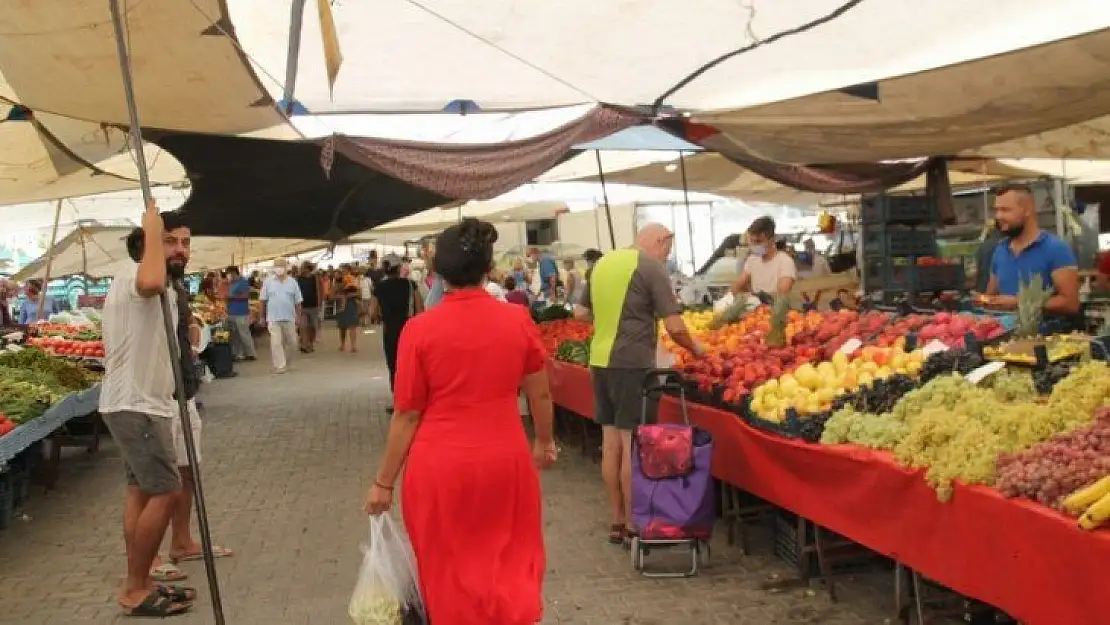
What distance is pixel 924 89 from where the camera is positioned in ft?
22.8

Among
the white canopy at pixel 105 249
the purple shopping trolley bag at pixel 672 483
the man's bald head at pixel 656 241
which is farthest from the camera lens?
the white canopy at pixel 105 249

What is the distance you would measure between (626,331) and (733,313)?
120 inches

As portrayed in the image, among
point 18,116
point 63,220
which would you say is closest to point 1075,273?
point 18,116

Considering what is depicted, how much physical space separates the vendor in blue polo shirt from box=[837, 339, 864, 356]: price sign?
0.89 metres

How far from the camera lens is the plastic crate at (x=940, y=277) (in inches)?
523

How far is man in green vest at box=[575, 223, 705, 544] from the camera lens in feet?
20.2

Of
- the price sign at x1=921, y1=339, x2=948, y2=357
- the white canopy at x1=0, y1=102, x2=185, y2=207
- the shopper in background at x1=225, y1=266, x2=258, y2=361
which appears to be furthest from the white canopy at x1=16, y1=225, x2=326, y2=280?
the price sign at x1=921, y1=339, x2=948, y2=357

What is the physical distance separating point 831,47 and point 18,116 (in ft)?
19.2

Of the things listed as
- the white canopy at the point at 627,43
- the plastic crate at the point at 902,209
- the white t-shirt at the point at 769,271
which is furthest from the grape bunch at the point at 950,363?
the plastic crate at the point at 902,209

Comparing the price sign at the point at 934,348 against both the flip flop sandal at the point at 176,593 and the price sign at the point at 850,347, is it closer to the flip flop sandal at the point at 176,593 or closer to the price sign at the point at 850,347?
the price sign at the point at 850,347

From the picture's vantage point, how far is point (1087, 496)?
10.6 feet

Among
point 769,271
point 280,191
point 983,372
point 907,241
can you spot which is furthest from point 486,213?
point 983,372

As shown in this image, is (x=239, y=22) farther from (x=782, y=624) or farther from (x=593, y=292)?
(x=782, y=624)

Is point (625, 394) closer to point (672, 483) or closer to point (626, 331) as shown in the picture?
point (626, 331)
